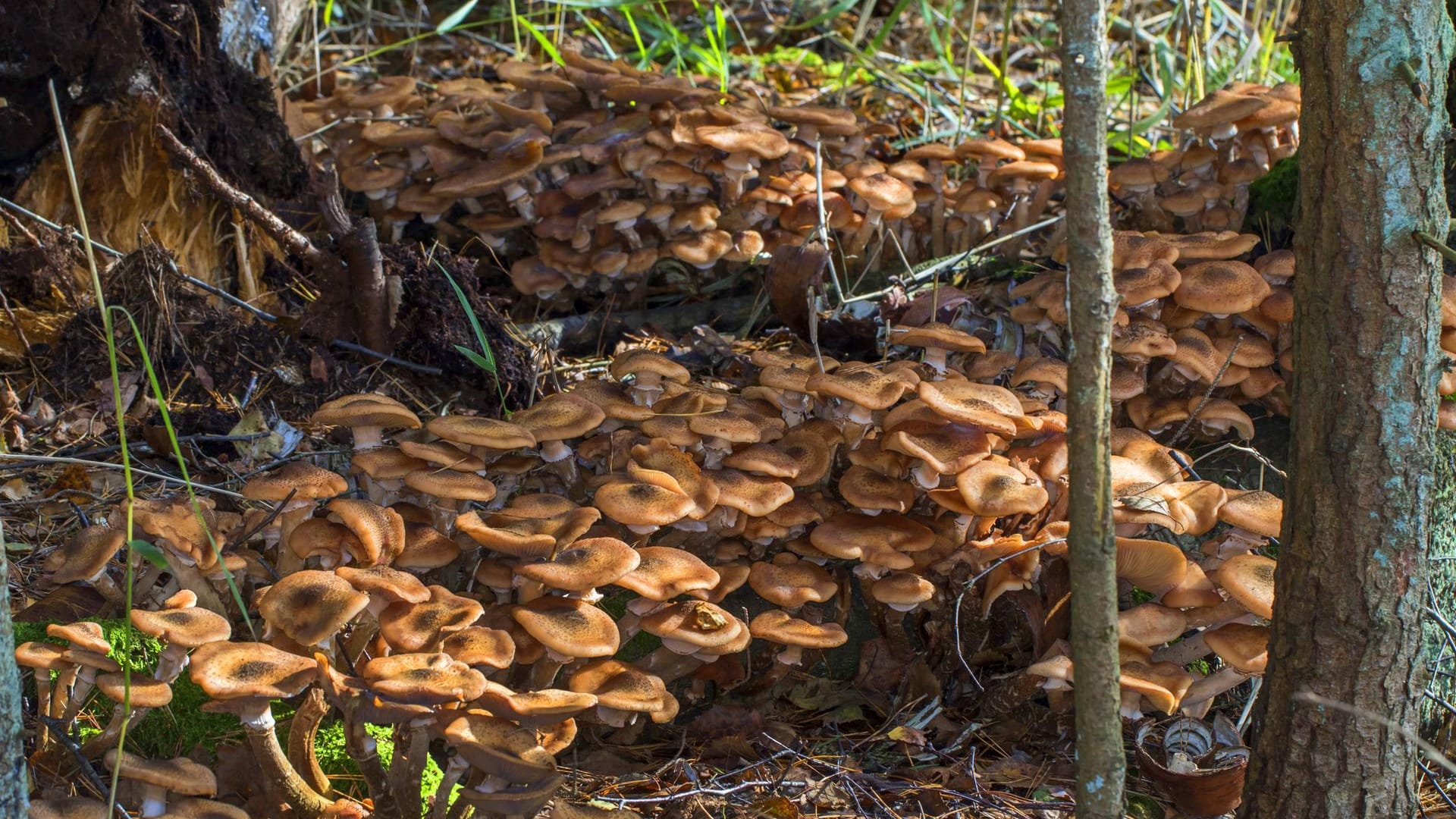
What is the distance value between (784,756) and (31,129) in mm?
4442

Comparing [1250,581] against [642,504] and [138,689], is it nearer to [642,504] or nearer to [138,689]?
[642,504]

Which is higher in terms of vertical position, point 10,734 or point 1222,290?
point 1222,290

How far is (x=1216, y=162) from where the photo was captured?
5566mm

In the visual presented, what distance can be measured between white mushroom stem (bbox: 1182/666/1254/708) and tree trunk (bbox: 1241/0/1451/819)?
51 centimetres

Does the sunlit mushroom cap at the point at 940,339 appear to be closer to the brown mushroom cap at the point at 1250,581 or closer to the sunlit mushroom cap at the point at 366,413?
the brown mushroom cap at the point at 1250,581

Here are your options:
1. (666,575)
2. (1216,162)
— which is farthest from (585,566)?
(1216,162)

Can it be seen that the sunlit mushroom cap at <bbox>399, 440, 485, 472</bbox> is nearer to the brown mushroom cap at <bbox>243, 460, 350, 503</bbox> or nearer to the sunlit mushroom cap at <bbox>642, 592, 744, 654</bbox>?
the brown mushroom cap at <bbox>243, 460, 350, 503</bbox>

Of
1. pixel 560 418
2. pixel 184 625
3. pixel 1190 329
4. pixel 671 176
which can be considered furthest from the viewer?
pixel 671 176

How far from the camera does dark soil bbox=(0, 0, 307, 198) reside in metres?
5.16

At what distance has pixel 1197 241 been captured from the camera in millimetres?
4895

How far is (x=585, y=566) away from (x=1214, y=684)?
1986 millimetres

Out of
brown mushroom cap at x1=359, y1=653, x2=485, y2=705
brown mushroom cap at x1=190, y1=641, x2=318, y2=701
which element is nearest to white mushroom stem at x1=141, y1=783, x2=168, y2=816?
brown mushroom cap at x1=190, y1=641, x2=318, y2=701

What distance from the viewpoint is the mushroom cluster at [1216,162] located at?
531 centimetres

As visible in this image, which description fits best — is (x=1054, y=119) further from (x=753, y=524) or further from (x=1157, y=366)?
(x=753, y=524)
